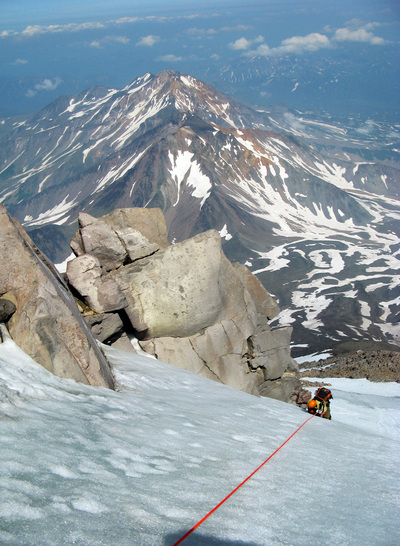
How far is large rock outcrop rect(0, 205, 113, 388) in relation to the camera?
11625 mm

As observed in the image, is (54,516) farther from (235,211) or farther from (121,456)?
(235,211)

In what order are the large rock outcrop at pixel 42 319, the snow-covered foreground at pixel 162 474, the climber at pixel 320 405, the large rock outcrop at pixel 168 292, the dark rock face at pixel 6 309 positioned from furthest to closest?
the large rock outcrop at pixel 168 292 → the climber at pixel 320 405 → the dark rock face at pixel 6 309 → the large rock outcrop at pixel 42 319 → the snow-covered foreground at pixel 162 474

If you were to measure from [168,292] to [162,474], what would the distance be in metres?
14.3

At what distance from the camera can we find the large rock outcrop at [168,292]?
2000 centimetres

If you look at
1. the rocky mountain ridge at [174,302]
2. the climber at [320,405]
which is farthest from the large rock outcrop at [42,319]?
the climber at [320,405]

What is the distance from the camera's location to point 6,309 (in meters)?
11.8

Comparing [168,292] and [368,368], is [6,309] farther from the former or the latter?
[368,368]

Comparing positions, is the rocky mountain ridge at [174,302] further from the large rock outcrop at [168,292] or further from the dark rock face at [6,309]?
the dark rock face at [6,309]

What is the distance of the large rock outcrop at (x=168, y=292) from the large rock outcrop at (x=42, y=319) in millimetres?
5997

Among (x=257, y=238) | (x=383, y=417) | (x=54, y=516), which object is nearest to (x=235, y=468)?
(x=54, y=516)


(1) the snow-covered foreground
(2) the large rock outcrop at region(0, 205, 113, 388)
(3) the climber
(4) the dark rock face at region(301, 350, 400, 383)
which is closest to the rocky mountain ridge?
(2) the large rock outcrop at region(0, 205, 113, 388)

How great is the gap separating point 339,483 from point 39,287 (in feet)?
29.7

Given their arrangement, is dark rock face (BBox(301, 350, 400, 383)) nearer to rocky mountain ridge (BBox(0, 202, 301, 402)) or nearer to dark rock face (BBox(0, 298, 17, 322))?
rocky mountain ridge (BBox(0, 202, 301, 402))

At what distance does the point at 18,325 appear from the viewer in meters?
11.8
